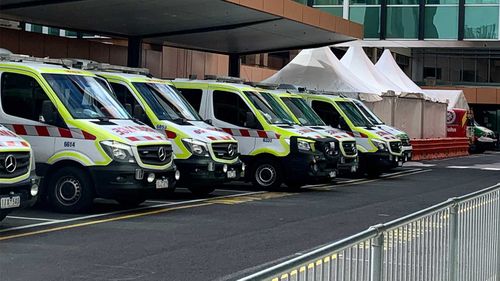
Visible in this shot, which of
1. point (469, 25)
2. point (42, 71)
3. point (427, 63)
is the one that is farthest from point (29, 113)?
point (427, 63)

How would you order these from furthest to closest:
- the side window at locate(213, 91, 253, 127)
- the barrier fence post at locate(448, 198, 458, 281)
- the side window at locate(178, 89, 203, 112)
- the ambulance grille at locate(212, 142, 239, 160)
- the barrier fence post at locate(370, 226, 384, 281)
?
the side window at locate(178, 89, 203, 112) < the side window at locate(213, 91, 253, 127) < the ambulance grille at locate(212, 142, 239, 160) < the barrier fence post at locate(448, 198, 458, 281) < the barrier fence post at locate(370, 226, 384, 281)

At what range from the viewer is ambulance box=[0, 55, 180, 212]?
39.9ft

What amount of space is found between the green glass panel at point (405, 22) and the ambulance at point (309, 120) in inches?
1084

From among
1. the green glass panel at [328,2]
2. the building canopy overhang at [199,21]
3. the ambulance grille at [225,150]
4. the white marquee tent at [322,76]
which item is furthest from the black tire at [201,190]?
the green glass panel at [328,2]

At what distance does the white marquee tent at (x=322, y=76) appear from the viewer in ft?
90.7

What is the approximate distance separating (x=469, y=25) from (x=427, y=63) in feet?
23.2

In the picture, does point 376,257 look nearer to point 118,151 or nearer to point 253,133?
point 118,151

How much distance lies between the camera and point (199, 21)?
23031 mm

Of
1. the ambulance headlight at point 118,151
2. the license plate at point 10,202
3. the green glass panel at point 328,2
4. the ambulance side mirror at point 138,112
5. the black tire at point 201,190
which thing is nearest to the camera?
the license plate at point 10,202

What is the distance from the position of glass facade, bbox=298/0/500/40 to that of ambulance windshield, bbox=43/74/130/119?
3225 cm

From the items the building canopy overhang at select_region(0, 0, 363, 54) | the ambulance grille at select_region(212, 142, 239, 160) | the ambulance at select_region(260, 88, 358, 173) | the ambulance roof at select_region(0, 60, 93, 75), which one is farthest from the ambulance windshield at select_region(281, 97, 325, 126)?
the ambulance roof at select_region(0, 60, 93, 75)

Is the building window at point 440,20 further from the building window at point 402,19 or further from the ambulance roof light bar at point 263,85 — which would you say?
the ambulance roof light bar at point 263,85

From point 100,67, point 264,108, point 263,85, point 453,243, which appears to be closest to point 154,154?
point 100,67

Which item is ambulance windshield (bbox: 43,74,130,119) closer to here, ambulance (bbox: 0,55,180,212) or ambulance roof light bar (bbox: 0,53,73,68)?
ambulance (bbox: 0,55,180,212)
